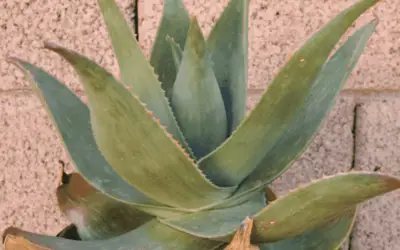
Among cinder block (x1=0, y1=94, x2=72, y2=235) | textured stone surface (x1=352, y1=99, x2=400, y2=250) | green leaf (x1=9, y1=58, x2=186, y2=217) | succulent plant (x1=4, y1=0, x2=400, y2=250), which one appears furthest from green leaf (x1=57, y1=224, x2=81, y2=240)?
textured stone surface (x1=352, y1=99, x2=400, y2=250)

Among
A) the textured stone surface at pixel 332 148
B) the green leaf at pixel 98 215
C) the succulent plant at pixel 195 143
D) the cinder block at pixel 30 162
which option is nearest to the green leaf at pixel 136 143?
the succulent plant at pixel 195 143

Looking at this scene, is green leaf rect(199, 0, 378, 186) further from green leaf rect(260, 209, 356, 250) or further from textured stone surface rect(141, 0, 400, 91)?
textured stone surface rect(141, 0, 400, 91)

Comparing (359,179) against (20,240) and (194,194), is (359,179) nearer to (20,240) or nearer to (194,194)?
(194,194)

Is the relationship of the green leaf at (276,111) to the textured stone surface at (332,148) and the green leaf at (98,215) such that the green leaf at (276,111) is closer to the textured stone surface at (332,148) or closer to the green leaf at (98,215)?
the green leaf at (98,215)

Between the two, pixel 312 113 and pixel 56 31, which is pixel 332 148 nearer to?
pixel 312 113

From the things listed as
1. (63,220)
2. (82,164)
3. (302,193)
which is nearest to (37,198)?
(63,220)

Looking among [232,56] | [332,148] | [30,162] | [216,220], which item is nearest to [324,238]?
[216,220]
